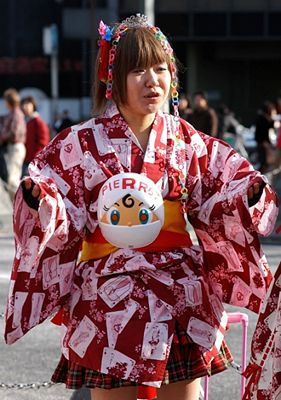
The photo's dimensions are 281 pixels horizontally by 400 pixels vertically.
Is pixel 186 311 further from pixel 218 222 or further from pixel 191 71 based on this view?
pixel 191 71

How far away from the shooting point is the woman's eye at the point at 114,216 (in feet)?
11.1

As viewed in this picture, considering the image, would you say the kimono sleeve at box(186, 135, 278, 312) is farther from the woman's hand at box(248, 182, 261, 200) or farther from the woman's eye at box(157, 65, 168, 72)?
the woman's eye at box(157, 65, 168, 72)

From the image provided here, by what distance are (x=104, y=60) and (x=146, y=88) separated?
0.19 m

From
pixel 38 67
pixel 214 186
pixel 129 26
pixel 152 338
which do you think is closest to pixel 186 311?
pixel 152 338

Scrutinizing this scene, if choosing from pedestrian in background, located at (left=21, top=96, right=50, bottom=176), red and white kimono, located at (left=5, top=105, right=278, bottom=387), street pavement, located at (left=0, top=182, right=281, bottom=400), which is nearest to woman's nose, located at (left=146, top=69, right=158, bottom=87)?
red and white kimono, located at (left=5, top=105, right=278, bottom=387)

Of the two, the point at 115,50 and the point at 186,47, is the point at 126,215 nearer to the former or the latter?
the point at 115,50

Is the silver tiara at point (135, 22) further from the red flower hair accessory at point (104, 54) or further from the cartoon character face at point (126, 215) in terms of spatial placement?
the cartoon character face at point (126, 215)

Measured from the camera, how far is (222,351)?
3.54 m

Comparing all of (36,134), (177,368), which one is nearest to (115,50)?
(177,368)

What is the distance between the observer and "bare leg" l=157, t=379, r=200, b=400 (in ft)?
11.3

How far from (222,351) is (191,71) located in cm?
3440

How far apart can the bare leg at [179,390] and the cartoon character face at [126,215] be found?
52 centimetres

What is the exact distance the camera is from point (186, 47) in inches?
1478

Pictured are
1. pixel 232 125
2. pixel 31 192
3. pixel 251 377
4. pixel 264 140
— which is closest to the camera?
pixel 31 192
